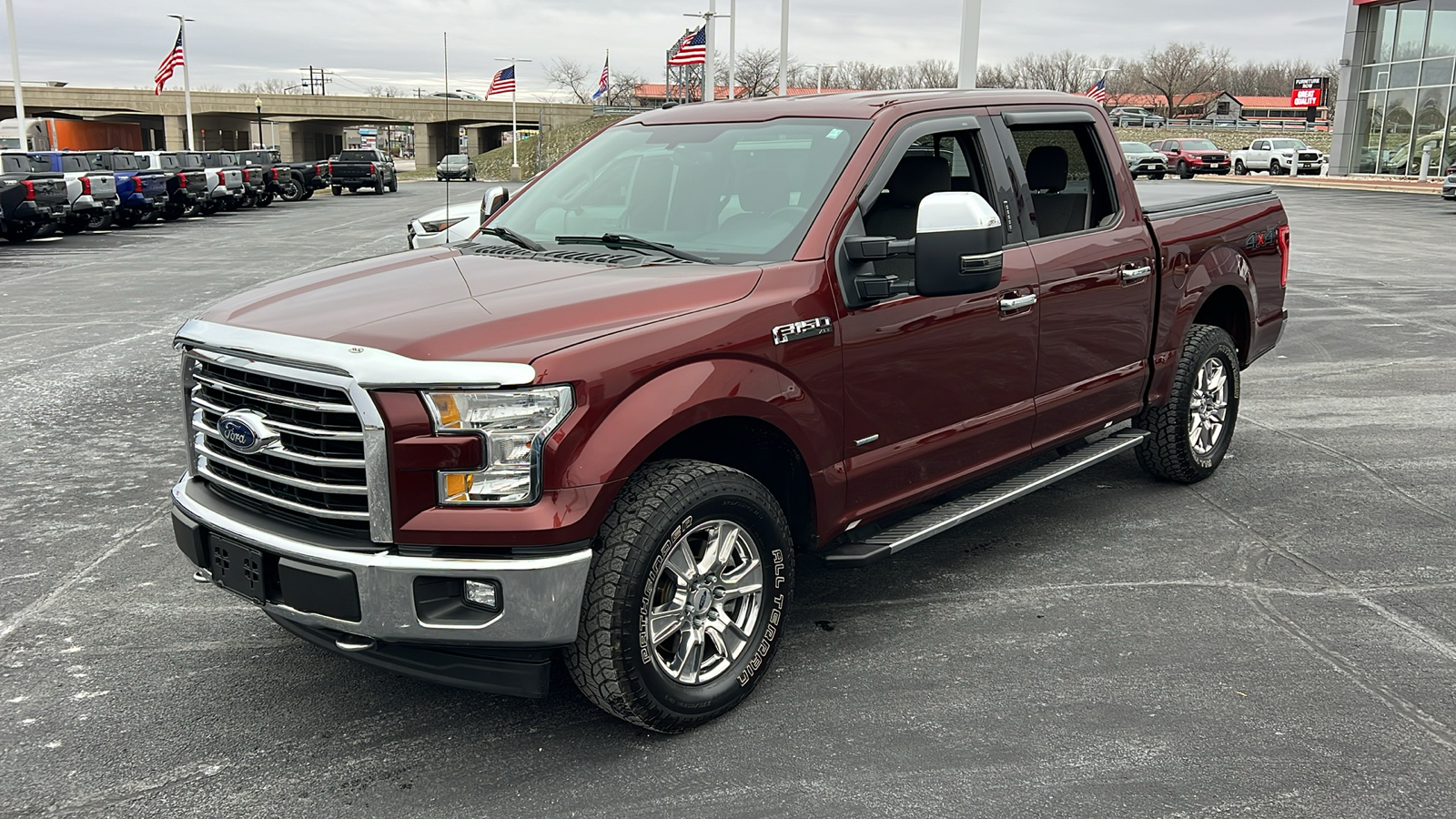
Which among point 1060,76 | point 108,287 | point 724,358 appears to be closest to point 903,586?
point 724,358

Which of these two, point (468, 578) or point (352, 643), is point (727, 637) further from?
point (352, 643)

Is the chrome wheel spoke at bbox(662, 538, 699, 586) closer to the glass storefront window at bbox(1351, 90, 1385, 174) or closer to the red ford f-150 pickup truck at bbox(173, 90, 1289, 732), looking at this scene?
the red ford f-150 pickup truck at bbox(173, 90, 1289, 732)

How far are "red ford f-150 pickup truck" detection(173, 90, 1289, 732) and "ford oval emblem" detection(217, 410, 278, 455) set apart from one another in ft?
0.03

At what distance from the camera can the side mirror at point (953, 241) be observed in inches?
151

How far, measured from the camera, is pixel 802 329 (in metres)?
3.75

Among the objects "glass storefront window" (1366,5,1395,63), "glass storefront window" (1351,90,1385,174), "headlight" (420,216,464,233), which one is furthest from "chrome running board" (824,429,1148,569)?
"glass storefront window" (1351,90,1385,174)

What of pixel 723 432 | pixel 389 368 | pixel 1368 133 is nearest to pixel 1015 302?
pixel 723 432

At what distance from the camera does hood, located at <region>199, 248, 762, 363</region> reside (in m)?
3.19

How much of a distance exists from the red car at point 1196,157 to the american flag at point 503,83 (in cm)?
2792

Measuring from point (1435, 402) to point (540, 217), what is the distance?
672 centimetres

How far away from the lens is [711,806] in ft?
10.4

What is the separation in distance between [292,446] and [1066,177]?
11.7ft

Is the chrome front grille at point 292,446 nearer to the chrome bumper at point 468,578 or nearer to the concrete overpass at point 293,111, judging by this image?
the chrome bumper at point 468,578

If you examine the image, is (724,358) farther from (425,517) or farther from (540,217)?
(540,217)
